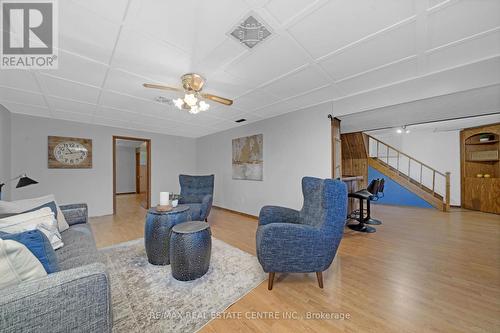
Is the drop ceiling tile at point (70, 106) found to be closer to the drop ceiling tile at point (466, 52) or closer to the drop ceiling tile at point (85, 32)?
the drop ceiling tile at point (85, 32)

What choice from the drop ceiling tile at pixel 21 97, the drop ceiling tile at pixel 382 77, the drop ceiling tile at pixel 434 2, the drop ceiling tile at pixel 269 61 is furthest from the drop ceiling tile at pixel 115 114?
the drop ceiling tile at pixel 434 2

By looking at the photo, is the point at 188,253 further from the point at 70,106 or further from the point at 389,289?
the point at 70,106

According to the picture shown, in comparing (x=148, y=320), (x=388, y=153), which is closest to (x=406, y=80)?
(x=148, y=320)

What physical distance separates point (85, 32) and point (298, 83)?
221cm

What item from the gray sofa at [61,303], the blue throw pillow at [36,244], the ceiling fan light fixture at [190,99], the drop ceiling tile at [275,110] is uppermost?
the drop ceiling tile at [275,110]

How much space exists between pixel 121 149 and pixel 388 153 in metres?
11.0

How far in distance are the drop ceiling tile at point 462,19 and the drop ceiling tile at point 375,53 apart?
14cm

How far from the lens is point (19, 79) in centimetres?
229

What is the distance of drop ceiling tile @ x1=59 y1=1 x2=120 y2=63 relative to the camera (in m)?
1.36

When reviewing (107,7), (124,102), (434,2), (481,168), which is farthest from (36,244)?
(481,168)

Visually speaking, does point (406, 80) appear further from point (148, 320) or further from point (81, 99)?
point (81, 99)

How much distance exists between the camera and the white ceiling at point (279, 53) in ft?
4.47

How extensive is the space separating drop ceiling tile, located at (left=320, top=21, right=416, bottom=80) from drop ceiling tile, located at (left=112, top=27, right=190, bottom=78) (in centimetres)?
154

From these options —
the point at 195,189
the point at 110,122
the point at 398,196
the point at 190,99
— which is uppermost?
the point at 110,122
